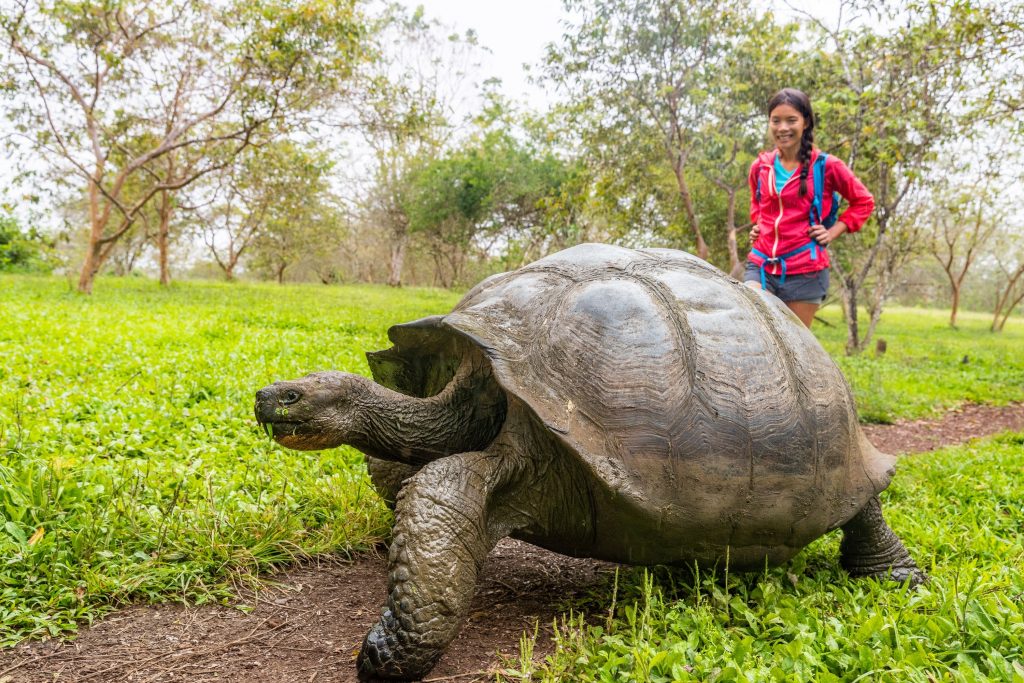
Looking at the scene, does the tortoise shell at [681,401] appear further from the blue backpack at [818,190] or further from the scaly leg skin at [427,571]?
the blue backpack at [818,190]

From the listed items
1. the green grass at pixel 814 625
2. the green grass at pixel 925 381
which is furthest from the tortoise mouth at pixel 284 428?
the green grass at pixel 925 381

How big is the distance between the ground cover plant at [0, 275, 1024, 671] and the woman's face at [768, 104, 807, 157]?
210 centimetres

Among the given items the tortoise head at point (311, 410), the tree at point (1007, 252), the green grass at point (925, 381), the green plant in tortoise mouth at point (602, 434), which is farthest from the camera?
the tree at point (1007, 252)

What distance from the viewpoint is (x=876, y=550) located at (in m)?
Result: 2.64

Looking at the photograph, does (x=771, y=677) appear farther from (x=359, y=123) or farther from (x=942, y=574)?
(x=359, y=123)

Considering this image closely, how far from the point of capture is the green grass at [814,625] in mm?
1745

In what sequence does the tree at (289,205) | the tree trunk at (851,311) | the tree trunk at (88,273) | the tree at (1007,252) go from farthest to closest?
the tree at (1007,252)
the tree at (289,205)
the tree trunk at (88,273)
the tree trunk at (851,311)

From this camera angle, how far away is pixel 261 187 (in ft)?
58.0

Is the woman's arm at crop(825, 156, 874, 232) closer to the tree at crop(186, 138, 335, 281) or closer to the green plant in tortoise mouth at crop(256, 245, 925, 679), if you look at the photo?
the green plant in tortoise mouth at crop(256, 245, 925, 679)

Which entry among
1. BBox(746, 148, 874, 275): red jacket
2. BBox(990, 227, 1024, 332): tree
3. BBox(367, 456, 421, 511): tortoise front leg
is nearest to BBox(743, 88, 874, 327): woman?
BBox(746, 148, 874, 275): red jacket

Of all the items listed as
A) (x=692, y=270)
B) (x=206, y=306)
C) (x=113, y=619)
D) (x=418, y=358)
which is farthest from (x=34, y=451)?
(x=206, y=306)

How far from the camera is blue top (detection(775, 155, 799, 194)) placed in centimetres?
373

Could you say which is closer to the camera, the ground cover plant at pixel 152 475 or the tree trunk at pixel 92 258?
the ground cover plant at pixel 152 475

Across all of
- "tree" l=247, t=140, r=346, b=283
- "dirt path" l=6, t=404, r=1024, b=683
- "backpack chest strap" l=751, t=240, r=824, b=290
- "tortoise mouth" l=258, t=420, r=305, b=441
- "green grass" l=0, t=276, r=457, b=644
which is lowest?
"dirt path" l=6, t=404, r=1024, b=683
